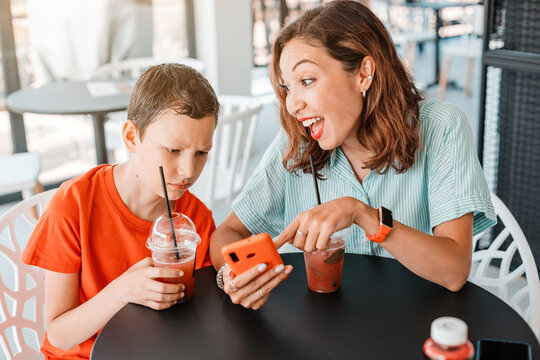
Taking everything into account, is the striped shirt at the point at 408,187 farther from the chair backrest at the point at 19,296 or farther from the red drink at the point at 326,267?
the chair backrest at the point at 19,296

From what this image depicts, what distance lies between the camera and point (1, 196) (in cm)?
390

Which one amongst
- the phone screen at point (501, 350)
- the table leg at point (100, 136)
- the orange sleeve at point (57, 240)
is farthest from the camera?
the table leg at point (100, 136)

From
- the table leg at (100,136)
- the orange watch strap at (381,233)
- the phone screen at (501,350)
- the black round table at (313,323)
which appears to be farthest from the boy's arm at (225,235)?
the table leg at (100,136)

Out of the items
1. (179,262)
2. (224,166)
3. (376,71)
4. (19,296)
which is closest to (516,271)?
(376,71)

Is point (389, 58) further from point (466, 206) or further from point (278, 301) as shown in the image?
point (278, 301)

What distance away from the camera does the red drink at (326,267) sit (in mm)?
1231

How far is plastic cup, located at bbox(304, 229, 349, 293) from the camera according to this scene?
1.23 meters

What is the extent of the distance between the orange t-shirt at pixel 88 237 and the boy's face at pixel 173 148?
126 millimetres

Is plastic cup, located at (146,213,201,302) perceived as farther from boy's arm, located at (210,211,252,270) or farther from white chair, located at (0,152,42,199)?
white chair, located at (0,152,42,199)

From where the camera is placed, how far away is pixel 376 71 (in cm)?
147

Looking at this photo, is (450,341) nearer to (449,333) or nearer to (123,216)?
(449,333)

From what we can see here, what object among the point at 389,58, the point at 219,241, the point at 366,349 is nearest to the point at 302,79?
the point at 389,58

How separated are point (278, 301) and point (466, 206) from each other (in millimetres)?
473

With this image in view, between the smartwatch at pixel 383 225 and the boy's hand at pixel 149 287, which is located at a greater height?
the smartwatch at pixel 383 225
